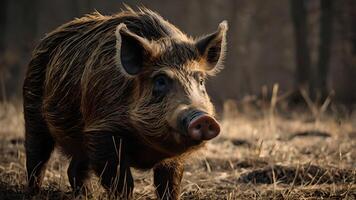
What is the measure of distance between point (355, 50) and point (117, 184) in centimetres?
1336

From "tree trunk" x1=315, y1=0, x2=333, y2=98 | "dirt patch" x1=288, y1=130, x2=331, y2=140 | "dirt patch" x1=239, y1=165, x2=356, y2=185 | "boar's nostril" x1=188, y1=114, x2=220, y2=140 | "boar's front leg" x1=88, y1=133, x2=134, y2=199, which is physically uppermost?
"tree trunk" x1=315, y1=0, x2=333, y2=98

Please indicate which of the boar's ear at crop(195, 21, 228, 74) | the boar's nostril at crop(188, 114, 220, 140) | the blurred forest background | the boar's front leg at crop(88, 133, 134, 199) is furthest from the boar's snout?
the blurred forest background

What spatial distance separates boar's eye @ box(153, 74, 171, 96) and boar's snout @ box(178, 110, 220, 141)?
550mm

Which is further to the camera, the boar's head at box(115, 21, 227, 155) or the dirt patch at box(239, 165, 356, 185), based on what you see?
the dirt patch at box(239, 165, 356, 185)

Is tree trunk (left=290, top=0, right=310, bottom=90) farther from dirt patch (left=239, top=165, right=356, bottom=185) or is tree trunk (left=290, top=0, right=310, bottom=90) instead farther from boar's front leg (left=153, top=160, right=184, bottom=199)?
boar's front leg (left=153, top=160, right=184, bottom=199)

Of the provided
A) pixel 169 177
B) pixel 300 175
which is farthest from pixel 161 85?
pixel 300 175

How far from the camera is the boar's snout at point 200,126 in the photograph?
382 centimetres

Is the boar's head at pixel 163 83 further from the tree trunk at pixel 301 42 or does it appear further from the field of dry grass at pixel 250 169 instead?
the tree trunk at pixel 301 42

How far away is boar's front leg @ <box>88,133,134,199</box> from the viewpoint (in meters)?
4.43

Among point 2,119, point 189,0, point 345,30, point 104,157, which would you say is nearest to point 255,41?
point 189,0

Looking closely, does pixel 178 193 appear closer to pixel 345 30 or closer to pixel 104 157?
pixel 104 157

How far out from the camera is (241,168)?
21.2 ft

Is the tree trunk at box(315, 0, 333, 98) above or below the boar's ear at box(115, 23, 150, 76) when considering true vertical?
above

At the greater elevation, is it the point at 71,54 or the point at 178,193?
the point at 71,54
